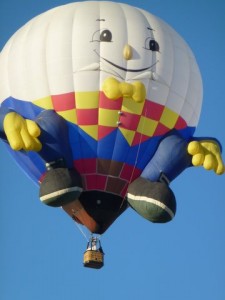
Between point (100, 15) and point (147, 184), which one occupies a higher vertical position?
point (100, 15)

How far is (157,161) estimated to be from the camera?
2234 cm

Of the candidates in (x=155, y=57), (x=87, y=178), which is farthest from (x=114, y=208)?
(x=155, y=57)

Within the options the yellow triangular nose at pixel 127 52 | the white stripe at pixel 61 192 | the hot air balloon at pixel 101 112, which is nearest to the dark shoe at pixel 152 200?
the hot air balloon at pixel 101 112

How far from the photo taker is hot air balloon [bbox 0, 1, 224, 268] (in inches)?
869

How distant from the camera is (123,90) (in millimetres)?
22016

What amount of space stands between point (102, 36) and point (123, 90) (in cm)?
78

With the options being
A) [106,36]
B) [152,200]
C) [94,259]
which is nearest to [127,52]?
[106,36]

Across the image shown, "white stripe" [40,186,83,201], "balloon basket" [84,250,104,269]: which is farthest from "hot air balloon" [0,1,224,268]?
"balloon basket" [84,250,104,269]

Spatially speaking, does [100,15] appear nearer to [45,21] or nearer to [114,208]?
[45,21]

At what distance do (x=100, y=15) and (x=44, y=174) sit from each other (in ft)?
7.03

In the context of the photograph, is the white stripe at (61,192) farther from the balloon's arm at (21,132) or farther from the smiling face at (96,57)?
the smiling face at (96,57)

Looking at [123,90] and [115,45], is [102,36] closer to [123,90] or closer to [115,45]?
[115,45]

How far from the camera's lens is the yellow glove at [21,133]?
21.8m

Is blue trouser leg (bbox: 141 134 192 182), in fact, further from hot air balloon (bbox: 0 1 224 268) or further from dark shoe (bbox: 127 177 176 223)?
dark shoe (bbox: 127 177 176 223)
